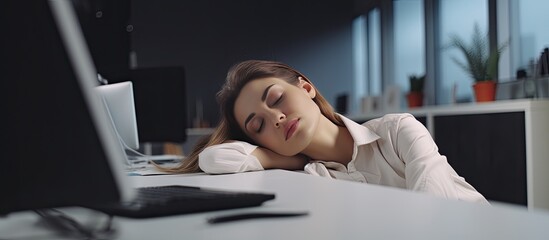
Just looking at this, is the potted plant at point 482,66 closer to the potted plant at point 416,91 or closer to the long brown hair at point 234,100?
the potted plant at point 416,91

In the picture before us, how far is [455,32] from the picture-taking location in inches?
183

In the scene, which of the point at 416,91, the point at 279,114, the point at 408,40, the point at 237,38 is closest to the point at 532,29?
the point at 416,91

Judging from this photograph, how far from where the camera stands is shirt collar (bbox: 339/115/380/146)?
1531 millimetres

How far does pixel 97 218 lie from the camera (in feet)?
1.94

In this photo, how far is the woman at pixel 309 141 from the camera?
146 cm

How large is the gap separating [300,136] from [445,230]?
1.07 metres

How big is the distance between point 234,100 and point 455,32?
337cm

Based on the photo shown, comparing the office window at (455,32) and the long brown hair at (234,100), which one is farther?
the office window at (455,32)

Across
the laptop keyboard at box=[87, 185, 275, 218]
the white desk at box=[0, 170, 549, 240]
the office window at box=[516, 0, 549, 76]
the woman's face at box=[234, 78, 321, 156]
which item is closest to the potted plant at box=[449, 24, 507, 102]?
the office window at box=[516, 0, 549, 76]

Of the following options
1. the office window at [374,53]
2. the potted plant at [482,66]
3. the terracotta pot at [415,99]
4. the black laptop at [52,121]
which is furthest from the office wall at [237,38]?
the black laptop at [52,121]

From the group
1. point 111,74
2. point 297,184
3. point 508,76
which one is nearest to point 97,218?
point 297,184

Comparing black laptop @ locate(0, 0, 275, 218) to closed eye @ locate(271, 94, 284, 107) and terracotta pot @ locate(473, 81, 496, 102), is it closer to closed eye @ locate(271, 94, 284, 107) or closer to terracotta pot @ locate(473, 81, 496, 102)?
closed eye @ locate(271, 94, 284, 107)

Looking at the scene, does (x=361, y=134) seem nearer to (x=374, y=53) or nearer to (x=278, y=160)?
(x=278, y=160)

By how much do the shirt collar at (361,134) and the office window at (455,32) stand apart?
287cm
